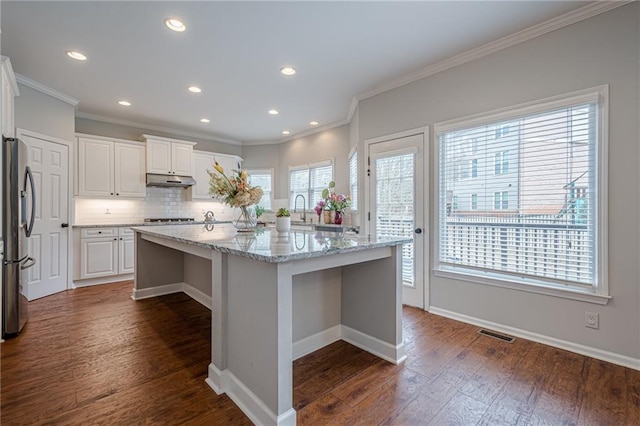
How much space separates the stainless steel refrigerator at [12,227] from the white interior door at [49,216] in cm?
109

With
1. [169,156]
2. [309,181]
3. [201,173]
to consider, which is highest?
[169,156]

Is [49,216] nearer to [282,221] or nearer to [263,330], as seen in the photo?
[282,221]

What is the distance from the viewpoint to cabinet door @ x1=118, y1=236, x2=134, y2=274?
14.8 feet

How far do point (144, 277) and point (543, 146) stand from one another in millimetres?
4319

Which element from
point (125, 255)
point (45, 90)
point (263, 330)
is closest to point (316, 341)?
point (263, 330)

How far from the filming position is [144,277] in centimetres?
366

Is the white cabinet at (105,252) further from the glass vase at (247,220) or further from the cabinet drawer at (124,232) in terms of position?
the glass vase at (247,220)

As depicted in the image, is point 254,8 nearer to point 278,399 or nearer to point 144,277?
point 278,399

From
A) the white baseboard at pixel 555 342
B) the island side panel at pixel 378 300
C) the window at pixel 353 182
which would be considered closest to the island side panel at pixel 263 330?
the island side panel at pixel 378 300

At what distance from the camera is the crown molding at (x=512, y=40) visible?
85.4 inches

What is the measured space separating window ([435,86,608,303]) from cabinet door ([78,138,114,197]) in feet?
15.7

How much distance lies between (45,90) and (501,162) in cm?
514

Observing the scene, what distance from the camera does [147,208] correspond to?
5395mm

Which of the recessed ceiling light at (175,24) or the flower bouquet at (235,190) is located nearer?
the recessed ceiling light at (175,24)
